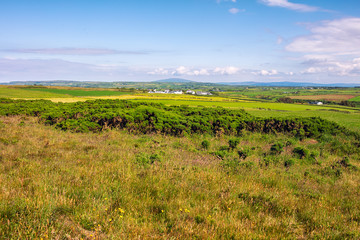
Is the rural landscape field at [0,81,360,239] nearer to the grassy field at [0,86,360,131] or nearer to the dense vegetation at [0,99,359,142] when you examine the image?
the dense vegetation at [0,99,359,142]

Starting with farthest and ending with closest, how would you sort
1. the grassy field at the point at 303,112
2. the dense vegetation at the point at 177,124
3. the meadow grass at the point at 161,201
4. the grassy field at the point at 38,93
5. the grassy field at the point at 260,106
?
the grassy field at the point at 38,93 → the grassy field at the point at 260,106 → the grassy field at the point at 303,112 → the dense vegetation at the point at 177,124 → the meadow grass at the point at 161,201

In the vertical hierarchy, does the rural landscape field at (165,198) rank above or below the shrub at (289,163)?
above

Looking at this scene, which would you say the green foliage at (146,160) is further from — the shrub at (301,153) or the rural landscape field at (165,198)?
the shrub at (301,153)

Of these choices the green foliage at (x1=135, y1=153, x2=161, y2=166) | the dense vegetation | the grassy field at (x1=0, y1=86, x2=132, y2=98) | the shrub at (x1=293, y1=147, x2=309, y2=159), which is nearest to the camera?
the green foliage at (x1=135, y1=153, x2=161, y2=166)

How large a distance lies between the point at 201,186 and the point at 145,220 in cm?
219

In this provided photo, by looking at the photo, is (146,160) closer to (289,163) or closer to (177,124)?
(289,163)

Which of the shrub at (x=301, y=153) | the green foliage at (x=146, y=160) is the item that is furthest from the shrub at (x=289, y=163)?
the green foliage at (x=146, y=160)

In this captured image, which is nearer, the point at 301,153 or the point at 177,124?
the point at 301,153

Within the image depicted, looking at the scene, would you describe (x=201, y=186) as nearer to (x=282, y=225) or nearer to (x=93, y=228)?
(x=282, y=225)

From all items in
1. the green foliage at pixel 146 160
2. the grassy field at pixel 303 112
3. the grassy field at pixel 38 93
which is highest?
the grassy field at pixel 38 93

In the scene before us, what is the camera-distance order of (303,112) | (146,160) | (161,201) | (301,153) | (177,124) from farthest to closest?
(303,112) < (177,124) < (301,153) < (146,160) < (161,201)

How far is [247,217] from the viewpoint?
4473 mm

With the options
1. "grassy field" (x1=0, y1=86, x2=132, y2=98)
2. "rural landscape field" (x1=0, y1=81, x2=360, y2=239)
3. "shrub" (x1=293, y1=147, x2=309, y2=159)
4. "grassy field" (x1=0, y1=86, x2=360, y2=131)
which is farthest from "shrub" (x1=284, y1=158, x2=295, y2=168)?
"grassy field" (x1=0, y1=86, x2=132, y2=98)

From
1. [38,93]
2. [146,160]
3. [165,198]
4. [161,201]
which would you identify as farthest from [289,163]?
[38,93]
